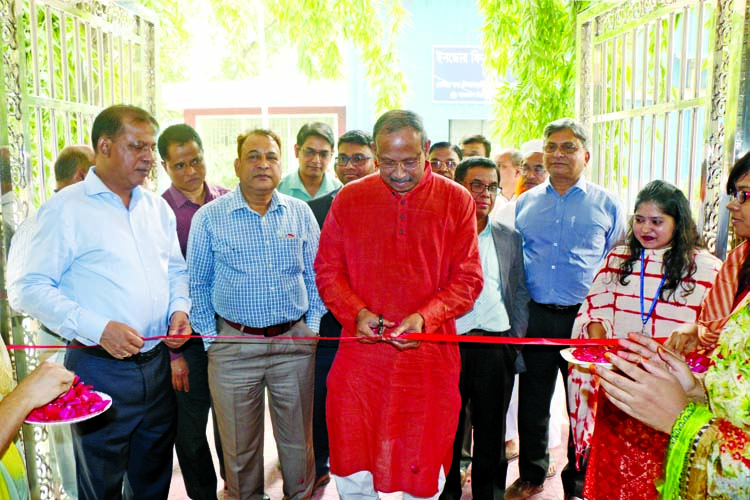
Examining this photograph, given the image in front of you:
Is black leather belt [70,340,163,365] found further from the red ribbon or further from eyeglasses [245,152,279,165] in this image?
eyeglasses [245,152,279,165]

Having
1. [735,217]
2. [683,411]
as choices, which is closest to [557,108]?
[735,217]

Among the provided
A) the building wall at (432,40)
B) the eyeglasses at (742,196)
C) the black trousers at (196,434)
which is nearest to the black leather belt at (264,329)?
the black trousers at (196,434)

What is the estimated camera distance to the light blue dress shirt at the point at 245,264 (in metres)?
3.48

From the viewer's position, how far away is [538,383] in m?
4.03

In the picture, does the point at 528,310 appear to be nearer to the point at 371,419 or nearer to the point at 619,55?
the point at 371,419

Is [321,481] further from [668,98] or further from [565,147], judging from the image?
[668,98]

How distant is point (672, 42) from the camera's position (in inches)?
167

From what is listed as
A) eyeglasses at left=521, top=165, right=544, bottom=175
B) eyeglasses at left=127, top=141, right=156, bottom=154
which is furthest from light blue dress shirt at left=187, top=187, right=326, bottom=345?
eyeglasses at left=521, top=165, right=544, bottom=175

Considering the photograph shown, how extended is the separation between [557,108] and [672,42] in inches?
133

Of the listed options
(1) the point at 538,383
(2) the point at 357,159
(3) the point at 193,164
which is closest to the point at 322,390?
(1) the point at 538,383

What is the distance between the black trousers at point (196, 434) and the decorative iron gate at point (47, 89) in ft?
2.51

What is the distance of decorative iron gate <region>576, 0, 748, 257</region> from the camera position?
11.3 feet

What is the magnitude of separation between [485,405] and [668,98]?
260cm

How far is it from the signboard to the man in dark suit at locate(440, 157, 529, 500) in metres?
11.3
